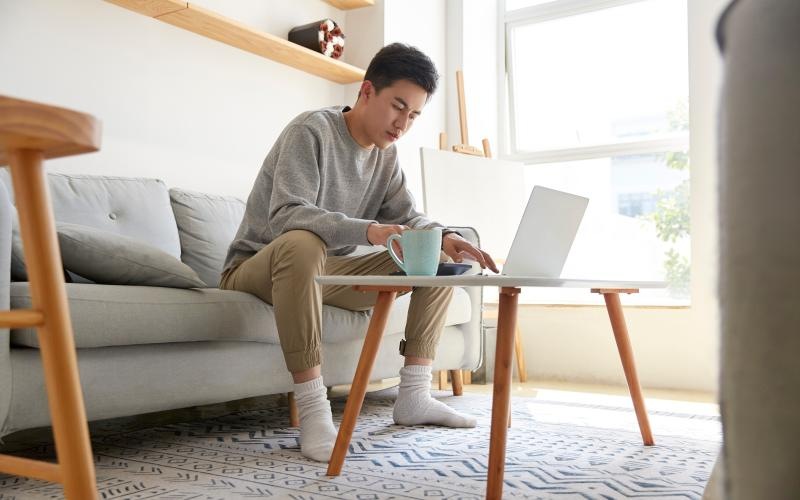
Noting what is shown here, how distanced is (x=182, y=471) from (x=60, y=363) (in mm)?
1007

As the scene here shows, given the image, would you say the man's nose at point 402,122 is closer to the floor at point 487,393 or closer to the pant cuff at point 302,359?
the pant cuff at point 302,359

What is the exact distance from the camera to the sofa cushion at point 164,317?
1.49 metres

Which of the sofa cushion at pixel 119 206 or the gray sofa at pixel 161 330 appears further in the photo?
the sofa cushion at pixel 119 206

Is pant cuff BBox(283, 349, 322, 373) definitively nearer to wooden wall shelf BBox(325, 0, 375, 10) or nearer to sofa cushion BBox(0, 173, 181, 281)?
sofa cushion BBox(0, 173, 181, 281)

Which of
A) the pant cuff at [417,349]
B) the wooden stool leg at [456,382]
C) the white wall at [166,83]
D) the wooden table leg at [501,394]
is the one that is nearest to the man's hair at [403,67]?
the pant cuff at [417,349]

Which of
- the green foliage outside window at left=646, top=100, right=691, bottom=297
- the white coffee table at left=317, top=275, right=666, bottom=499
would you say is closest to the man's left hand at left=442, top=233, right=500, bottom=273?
the white coffee table at left=317, top=275, right=666, bottom=499

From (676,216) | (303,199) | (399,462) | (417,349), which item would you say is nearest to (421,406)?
(417,349)

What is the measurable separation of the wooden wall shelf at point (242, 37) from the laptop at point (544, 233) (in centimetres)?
161

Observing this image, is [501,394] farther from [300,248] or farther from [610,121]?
[610,121]

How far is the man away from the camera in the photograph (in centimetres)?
166

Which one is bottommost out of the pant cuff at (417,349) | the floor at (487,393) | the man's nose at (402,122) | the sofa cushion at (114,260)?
the floor at (487,393)

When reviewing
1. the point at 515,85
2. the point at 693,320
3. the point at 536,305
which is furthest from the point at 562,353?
the point at 515,85

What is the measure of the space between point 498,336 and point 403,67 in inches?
34.8

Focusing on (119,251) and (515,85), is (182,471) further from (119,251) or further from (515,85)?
(515,85)
